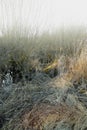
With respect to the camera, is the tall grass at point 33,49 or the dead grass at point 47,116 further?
the tall grass at point 33,49

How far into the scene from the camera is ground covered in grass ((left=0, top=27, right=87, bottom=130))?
3.46 m

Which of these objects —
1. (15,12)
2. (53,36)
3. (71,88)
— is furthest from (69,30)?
(71,88)

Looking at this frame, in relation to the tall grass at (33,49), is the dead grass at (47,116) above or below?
below

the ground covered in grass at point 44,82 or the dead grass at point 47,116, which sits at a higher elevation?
the ground covered in grass at point 44,82

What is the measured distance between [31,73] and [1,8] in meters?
1.41

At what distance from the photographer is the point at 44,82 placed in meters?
4.10

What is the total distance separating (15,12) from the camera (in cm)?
518

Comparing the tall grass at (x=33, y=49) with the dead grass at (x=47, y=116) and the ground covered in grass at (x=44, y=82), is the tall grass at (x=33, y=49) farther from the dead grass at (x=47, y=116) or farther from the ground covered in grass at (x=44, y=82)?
the dead grass at (x=47, y=116)

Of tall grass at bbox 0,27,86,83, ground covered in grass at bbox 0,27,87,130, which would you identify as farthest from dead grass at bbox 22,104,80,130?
tall grass at bbox 0,27,86,83

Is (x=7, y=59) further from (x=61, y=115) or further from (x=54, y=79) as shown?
(x=61, y=115)

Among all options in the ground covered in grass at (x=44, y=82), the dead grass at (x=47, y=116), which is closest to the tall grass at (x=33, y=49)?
the ground covered in grass at (x=44, y=82)

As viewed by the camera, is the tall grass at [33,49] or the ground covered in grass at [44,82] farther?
the tall grass at [33,49]

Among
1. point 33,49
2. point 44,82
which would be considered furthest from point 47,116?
point 33,49

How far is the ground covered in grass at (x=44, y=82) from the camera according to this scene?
3.46m
